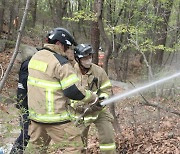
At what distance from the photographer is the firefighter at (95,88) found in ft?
16.2

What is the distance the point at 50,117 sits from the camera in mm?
3965

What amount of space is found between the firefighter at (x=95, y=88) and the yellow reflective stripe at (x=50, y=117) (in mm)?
929

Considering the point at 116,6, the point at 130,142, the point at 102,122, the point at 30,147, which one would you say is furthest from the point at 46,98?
the point at 116,6

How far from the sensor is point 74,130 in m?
4.02

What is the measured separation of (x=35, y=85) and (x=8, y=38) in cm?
1581

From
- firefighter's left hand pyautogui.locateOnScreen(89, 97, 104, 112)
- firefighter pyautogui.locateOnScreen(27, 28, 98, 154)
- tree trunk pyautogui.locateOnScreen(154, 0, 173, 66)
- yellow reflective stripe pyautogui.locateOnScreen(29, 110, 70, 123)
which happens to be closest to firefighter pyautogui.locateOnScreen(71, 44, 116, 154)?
firefighter's left hand pyautogui.locateOnScreen(89, 97, 104, 112)

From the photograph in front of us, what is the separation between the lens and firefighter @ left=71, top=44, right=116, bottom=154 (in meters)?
4.95

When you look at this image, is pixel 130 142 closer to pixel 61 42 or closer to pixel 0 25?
pixel 61 42

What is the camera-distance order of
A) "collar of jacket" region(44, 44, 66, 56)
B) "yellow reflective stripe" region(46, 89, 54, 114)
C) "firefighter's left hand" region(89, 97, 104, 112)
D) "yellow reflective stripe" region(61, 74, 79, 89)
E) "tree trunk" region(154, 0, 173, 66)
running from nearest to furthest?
"yellow reflective stripe" region(61, 74, 79, 89), "yellow reflective stripe" region(46, 89, 54, 114), "collar of jacket" region(44, 44, 66, 56), "firefighter's left hand" region(89, 97, 104, 112), "tree trunk" region(154, 0, 173, 66)

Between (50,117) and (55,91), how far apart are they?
0.32m

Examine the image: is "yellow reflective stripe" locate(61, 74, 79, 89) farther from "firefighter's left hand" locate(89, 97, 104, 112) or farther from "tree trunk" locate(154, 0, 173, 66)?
"tree trunk" locate(154, 0, 173, 66)

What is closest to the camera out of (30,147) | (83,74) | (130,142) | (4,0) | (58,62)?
(30,147)

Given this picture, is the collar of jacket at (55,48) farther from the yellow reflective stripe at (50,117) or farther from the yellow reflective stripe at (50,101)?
the yellow reflective stripe at (50,117)

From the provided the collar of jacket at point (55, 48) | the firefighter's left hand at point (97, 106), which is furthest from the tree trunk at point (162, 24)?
the collar of jacket at point (55, 48)
